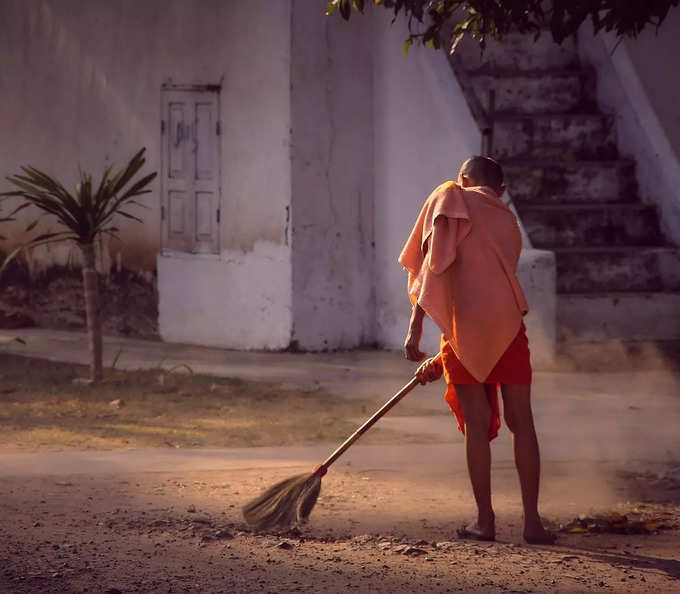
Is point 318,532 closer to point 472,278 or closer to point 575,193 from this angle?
point 472,278

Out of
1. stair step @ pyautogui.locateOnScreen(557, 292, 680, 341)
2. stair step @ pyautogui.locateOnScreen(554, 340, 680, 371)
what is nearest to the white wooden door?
stair step @ pyautogui.locateOnScreen(557, 292, 680, 341)

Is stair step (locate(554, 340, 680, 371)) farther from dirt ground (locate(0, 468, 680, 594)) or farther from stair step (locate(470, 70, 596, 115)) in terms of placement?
dirt ground (locate(0, 468, 680, 594))

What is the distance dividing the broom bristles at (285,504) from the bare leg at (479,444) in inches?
27.1

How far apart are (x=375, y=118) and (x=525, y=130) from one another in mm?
1410

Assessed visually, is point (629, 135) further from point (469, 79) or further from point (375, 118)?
point (375, 118)

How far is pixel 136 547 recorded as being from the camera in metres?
5.48

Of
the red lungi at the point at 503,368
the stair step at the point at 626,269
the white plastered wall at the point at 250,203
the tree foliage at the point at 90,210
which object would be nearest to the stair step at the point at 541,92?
the stair step at the point at 626,269

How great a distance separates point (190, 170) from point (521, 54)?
3.33 metres

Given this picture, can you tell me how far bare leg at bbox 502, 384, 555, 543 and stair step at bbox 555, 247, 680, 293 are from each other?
609cm

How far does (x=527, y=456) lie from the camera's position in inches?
221

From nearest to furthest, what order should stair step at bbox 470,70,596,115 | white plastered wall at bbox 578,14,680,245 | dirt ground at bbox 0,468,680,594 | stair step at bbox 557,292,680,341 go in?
dirt ground at bbox 0,468,680,594 < stair step at bbox 557,292,680,341 < white plastered wall at bbox 578,14,680,245 < stair step at bbox 470,70,596,115

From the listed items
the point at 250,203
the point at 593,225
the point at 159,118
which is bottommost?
the point at 593,225

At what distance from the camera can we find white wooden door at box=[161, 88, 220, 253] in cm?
1247

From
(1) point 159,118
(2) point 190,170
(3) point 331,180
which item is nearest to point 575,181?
(3) point 331,180
